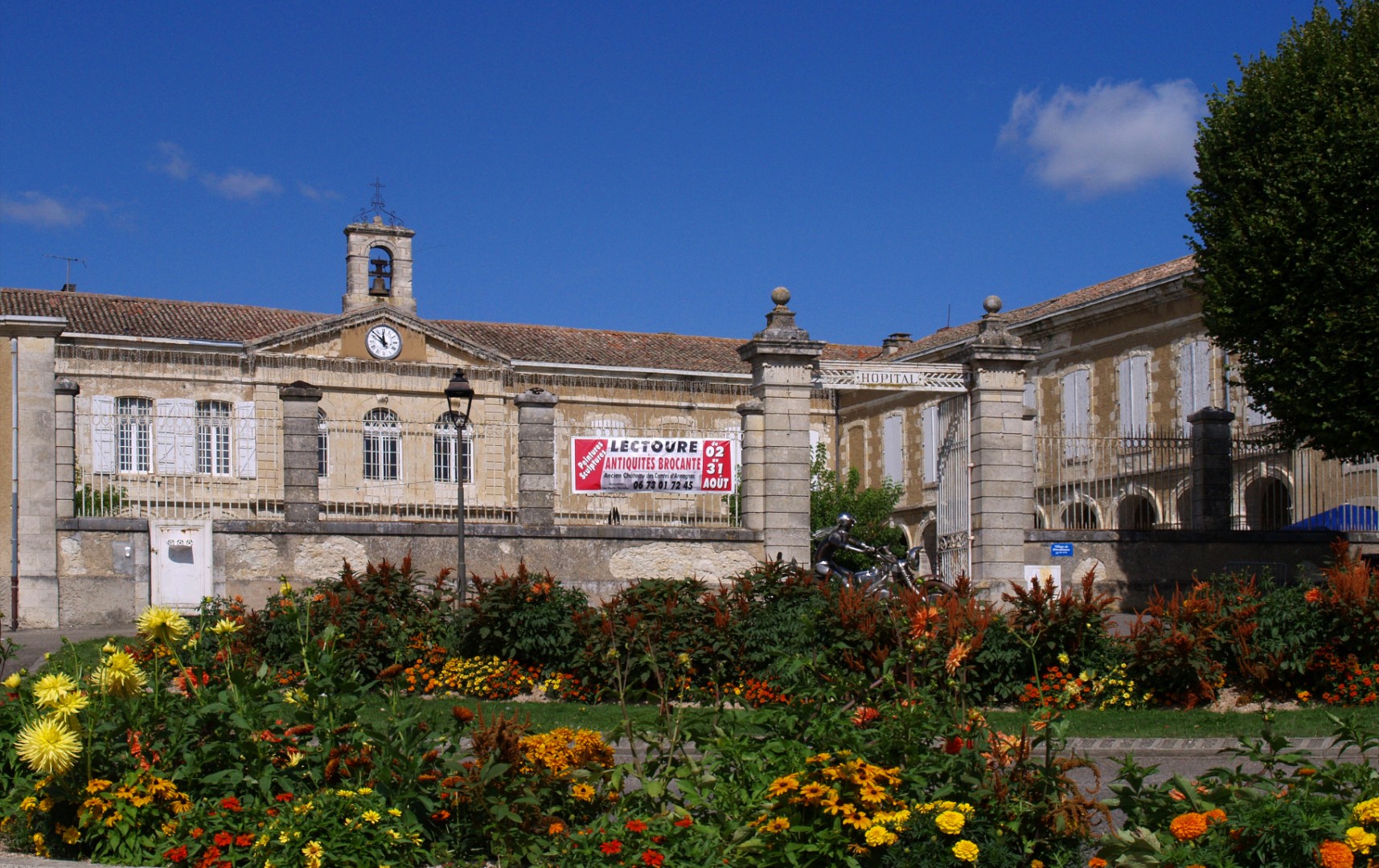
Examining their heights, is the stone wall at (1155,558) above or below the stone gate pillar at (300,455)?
below

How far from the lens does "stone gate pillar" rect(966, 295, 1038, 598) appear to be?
671 inches

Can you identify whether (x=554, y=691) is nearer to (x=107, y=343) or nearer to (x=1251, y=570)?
(x=1251, y=570)

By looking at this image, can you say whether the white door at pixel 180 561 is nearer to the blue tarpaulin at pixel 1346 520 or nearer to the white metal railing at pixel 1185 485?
the white metal railing at pixel 1185 485

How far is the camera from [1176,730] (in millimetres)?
9344

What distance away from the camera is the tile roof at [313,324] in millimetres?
32312

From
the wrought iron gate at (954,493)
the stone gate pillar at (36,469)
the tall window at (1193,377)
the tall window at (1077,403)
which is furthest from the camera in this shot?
the tall window at (1077,403)

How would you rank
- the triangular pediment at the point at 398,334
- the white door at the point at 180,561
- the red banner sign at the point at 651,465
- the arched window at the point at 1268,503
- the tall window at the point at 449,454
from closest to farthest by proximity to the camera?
1. the tall window at the point at 449,454
2. the white door at the point at 180,561
3. the red banner sign at the point at 651,465
4. the arched window at the point at 1268,503
5. the triangular pediment at the point at 398,334

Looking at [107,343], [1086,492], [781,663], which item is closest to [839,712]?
[781,663]

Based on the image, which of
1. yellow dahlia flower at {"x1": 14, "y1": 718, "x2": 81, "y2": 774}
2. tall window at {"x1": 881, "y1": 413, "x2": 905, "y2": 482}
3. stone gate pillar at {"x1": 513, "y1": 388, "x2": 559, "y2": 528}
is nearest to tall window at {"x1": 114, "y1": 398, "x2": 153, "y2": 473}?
stone gate pillar at {"x1": 513, "y1": 388, "x2": 559, "y2": 528}

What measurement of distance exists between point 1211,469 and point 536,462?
30.6 ft

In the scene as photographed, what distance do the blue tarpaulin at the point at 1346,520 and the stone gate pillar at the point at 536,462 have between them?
11236 millimetres

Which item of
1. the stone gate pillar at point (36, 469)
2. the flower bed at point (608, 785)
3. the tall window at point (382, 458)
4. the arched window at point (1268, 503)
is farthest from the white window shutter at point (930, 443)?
the flower bed at point (608, 785)

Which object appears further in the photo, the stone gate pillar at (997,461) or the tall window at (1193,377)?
the tall window at (1193,377)

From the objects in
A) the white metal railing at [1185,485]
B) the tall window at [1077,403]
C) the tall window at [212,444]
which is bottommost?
the white metal railing at [1185,485]
